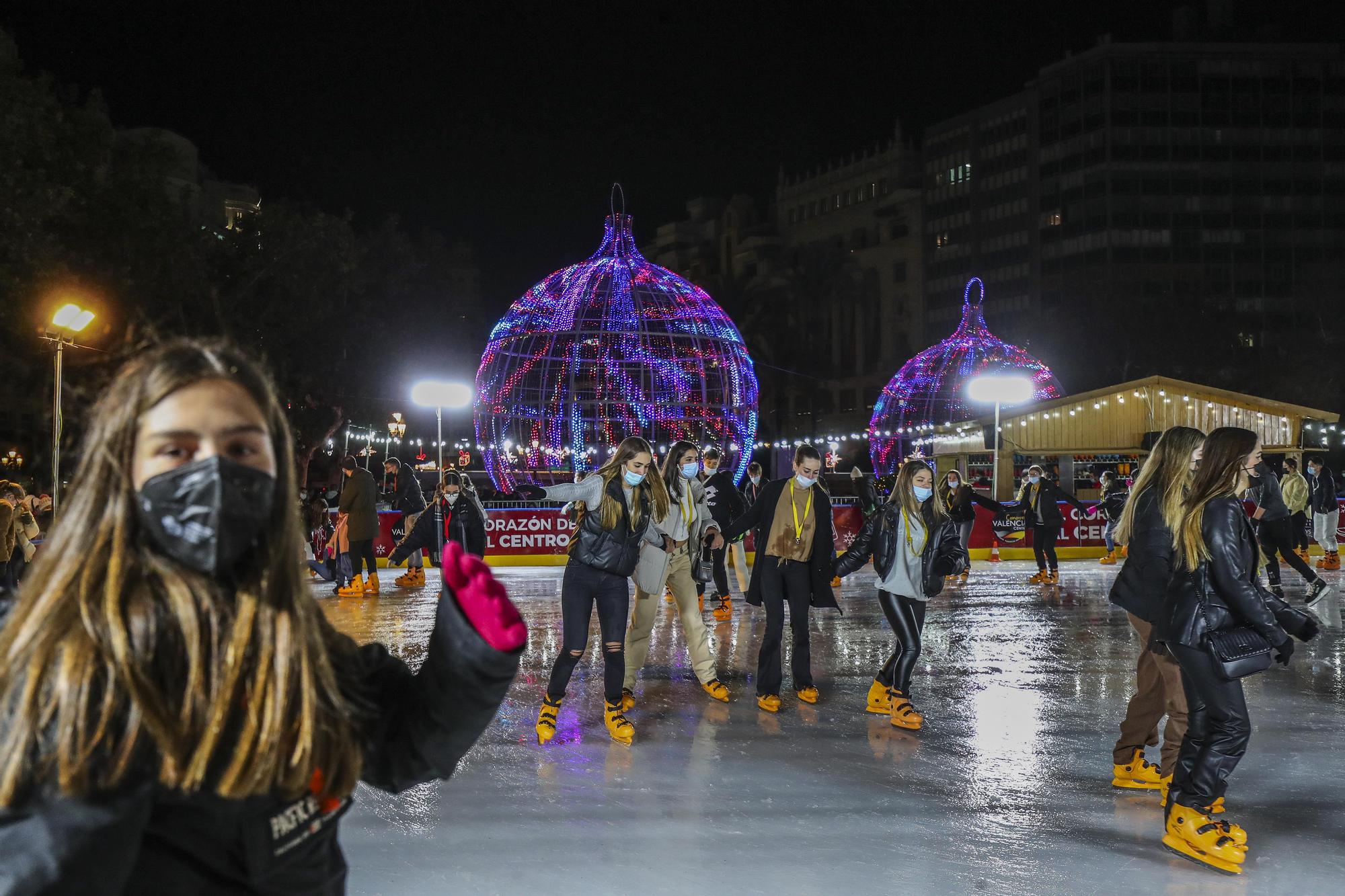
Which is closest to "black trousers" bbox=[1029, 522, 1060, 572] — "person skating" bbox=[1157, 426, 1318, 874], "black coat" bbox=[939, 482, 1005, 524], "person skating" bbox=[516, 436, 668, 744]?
"black coat" bbox=[939, 482, 1005, 524]

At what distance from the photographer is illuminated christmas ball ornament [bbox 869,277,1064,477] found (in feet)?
108

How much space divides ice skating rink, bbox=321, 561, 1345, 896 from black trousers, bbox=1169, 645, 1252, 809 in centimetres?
33

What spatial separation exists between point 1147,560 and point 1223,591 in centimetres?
79

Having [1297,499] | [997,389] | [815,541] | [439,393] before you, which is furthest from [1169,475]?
[997,389]

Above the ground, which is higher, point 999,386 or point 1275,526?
point 999,386

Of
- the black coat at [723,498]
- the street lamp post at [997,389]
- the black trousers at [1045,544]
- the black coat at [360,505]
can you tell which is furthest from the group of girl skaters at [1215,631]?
the street lamp post at [997,389]

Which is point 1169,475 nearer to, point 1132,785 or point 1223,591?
point 1223,591

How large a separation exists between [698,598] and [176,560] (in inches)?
300

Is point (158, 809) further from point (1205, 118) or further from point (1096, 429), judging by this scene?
point (1205, 118)

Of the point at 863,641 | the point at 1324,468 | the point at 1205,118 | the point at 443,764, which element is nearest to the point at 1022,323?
the point at 1205,118

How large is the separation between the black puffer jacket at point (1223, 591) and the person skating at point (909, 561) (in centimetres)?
262

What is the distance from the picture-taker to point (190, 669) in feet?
4.88

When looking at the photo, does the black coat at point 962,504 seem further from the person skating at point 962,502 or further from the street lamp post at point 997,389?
the street lamp post at point 997,389

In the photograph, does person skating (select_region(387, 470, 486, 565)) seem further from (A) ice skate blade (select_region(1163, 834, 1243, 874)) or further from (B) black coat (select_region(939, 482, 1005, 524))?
(A) ice skate blade (select_region(1163, 834, 1243, 874))
